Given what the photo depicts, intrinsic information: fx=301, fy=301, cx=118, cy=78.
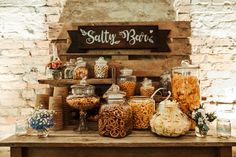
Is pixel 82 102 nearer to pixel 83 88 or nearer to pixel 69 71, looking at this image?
pixel 83 88

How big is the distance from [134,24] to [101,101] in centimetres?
56

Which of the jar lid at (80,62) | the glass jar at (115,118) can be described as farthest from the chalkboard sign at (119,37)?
the glass jar at (115,118)

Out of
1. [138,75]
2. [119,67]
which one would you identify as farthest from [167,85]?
[119,67]

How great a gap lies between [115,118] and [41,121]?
400 millimetres

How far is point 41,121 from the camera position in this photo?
163cm

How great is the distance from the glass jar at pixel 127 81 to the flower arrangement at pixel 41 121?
0.50 m

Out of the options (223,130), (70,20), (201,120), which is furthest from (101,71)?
(223,130)

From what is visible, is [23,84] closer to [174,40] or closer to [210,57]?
[174,40]

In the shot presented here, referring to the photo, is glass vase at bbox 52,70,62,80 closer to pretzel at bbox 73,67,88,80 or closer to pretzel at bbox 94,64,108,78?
pretzel at bbox 73,67,88,80

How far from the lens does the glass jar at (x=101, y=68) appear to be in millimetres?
1910

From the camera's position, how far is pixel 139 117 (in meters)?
1.79

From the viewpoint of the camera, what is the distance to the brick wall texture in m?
2.16

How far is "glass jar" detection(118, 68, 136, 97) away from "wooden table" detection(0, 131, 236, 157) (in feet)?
1.23

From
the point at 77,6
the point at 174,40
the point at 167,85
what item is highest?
the point at 77,6
